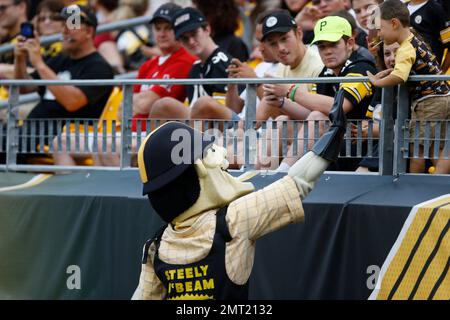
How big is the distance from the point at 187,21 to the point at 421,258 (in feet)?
10.6

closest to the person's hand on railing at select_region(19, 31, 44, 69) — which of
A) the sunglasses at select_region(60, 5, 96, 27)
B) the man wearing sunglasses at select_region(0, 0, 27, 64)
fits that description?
the sunglasses at select_region(60, 5, 96, 27)

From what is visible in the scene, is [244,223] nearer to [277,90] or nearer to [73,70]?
[277,90]

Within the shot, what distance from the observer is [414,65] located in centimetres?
600

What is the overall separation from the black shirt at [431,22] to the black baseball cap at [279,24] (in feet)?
2.95

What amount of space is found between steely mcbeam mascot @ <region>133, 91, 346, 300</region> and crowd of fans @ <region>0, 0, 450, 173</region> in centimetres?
153

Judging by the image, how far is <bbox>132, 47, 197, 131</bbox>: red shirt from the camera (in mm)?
8047

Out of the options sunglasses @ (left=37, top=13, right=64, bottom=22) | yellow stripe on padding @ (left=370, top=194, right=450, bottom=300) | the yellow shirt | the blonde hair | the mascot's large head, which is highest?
the blonde hair

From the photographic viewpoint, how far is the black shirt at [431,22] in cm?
679

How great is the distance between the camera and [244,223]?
438 centimetres

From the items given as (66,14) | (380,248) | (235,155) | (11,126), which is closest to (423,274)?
(380,248)

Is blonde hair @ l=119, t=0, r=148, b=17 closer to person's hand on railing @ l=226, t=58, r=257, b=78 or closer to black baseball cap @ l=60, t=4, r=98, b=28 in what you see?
black baseball cap @ l=60, t=4, r=98, b=28

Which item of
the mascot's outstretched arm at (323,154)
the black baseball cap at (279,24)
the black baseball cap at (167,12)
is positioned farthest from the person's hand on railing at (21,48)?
the mascot's outstretched arm at (323,154)

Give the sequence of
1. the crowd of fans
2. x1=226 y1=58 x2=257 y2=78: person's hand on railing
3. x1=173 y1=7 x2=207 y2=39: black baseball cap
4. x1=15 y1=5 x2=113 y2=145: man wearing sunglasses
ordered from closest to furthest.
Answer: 1. the crowd of fans
2. x1=226 y1=58 x2=257 y2=78: person's hand on railing
3. x1=173 y1=7 x2=207 y2=39: black baseball cap
4. x1=15 y1=5 x2=113 y2=145: man wearing sunglasses
